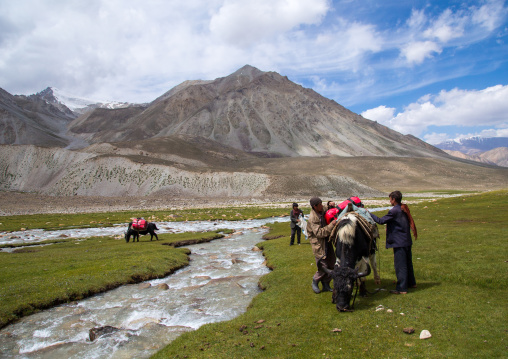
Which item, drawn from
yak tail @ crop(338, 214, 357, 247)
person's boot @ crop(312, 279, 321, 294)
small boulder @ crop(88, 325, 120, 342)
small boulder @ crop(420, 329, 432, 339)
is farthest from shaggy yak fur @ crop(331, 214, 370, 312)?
small boulder @ crop(88, 325, 120, 342)

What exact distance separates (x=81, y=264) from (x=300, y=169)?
487 feet

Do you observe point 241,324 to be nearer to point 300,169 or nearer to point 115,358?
point 115,358

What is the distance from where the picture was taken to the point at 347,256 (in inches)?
381

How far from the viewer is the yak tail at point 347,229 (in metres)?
9.70

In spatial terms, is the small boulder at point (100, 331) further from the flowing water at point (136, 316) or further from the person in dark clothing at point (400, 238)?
the person in dark clothing at point (400, 238)

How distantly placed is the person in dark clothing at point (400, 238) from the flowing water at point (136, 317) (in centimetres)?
552

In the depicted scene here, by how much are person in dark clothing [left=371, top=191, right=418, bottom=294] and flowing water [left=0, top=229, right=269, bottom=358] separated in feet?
18.1

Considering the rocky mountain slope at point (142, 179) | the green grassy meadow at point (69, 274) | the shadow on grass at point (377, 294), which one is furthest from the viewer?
the rocky mountain slope at point (142, 179)

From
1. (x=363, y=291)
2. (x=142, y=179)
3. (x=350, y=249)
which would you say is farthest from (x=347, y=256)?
(x=142, y=179)

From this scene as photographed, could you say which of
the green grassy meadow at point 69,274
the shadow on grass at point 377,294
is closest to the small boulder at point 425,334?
the shadow on grass at point 377,294

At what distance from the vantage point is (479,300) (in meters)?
8.91

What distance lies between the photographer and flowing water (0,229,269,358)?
30.1ft

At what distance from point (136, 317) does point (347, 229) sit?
800 cm

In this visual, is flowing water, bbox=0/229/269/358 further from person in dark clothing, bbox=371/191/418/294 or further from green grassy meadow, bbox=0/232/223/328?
person in dark clothing, bbox=371/191/418/294
